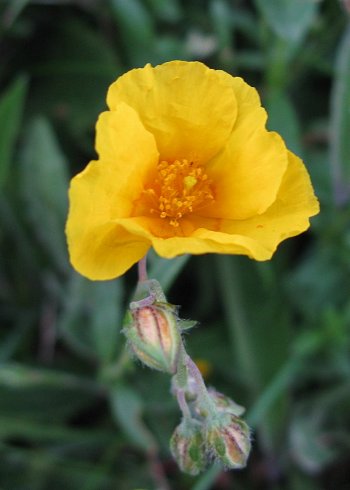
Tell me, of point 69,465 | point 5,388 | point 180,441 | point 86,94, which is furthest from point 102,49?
point 180,441

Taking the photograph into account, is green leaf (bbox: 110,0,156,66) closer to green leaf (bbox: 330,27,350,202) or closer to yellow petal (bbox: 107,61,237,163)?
green leaf (bbox: 330,27,350,202)

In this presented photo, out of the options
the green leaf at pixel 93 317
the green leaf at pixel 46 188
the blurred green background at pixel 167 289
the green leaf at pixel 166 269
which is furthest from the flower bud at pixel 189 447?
the green leaf at pixel 46 188

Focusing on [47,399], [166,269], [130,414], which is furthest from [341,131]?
[47,399]

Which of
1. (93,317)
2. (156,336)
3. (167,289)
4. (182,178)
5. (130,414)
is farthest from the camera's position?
(167,289)

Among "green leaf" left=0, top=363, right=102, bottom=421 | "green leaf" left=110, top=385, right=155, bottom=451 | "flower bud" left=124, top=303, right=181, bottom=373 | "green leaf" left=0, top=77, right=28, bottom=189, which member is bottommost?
"green leaf" left=0, top=363, right=102, bottom=421

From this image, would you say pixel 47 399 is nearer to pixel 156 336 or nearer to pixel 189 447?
pixel 189 447

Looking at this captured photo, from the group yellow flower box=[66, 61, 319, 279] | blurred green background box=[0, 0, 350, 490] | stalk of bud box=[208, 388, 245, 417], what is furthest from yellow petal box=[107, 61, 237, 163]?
blurred green background box=[0, 0, 350, 490]
